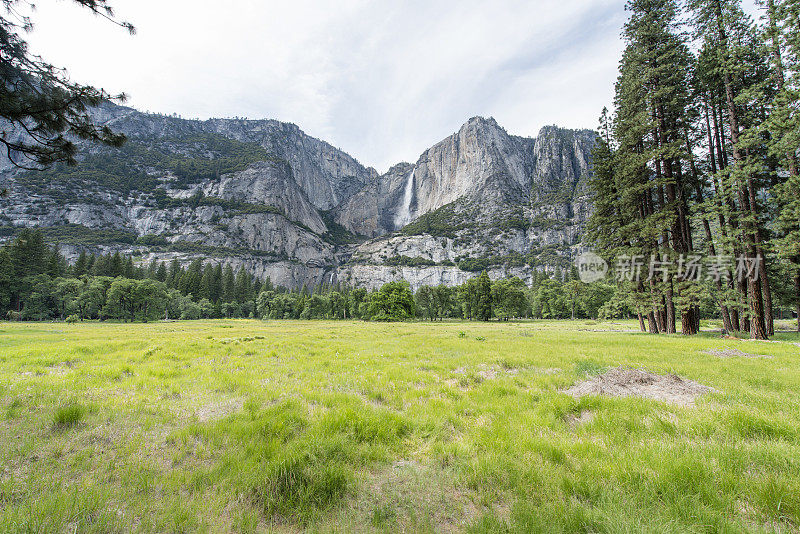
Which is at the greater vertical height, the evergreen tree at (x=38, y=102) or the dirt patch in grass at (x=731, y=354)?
the evergreen tree at (x=38, y=102)

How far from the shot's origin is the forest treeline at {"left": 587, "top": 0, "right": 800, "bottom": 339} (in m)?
16.1

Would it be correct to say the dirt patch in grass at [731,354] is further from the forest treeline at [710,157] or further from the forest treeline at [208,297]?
the forest treeline at [208,297]

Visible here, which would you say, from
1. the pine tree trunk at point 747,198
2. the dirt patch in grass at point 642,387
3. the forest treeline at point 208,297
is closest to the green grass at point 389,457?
the dirt patch in grass at point 642,387

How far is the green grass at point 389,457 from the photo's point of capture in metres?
2.59

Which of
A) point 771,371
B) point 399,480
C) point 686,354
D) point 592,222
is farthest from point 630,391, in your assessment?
point 592,222

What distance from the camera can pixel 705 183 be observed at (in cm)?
2216

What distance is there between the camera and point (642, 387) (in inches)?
284

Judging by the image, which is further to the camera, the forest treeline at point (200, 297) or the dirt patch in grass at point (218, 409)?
the forest treeline at point (200, 297)

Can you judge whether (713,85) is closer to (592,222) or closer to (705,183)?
(705,183)

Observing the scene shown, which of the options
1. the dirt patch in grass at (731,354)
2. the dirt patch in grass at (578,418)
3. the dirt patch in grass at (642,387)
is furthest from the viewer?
the dirt patch in grass at (731,354)

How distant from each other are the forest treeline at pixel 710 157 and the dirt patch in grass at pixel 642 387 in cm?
1516

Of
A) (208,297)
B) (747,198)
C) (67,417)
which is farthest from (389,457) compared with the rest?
(208,297)

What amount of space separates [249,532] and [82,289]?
8702cm

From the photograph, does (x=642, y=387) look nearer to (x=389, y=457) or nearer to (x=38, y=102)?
(x=389, y=457)
